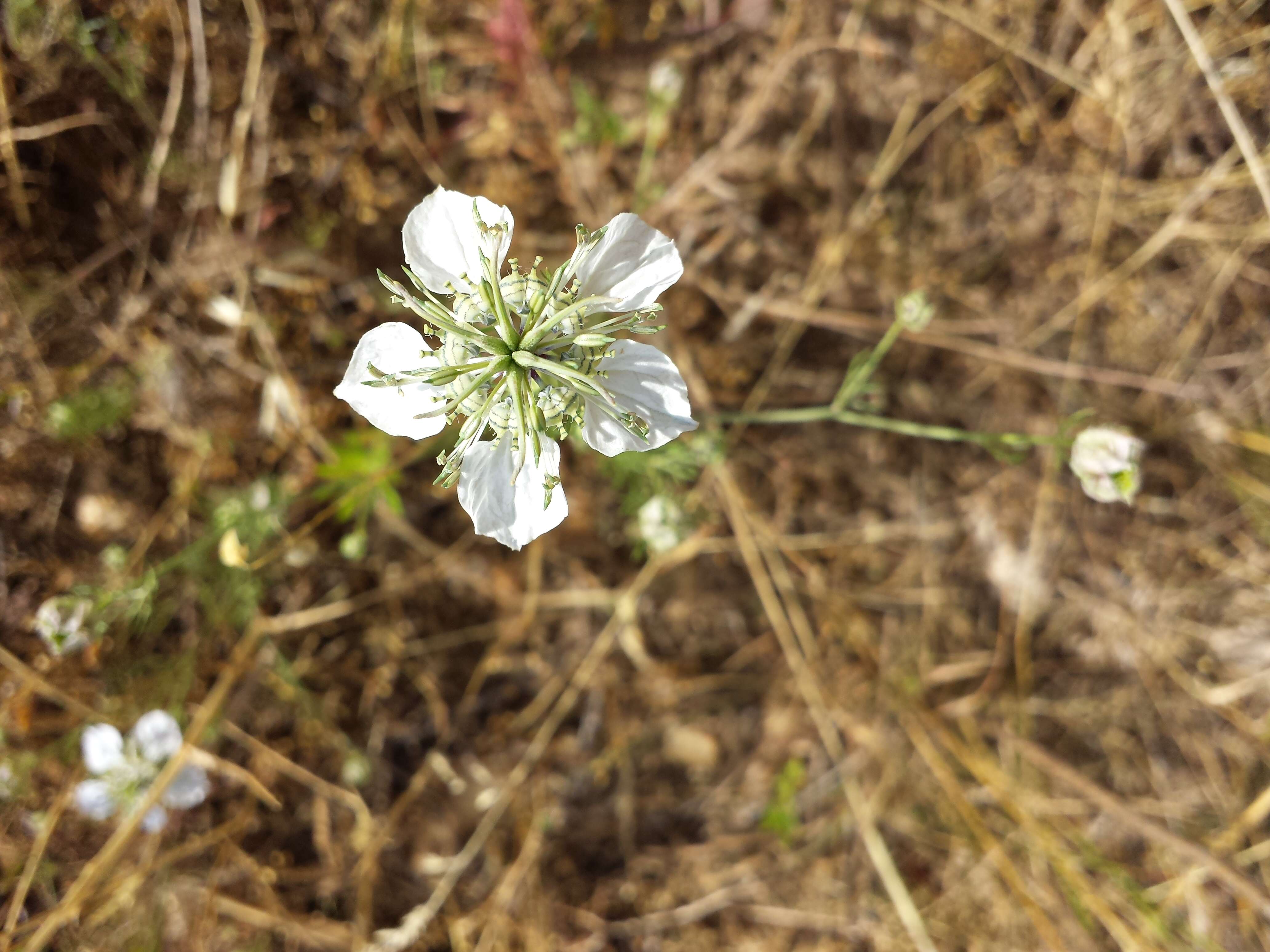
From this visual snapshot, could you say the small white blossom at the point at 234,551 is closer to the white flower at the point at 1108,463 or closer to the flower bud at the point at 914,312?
the flower bud at the point at 914,312

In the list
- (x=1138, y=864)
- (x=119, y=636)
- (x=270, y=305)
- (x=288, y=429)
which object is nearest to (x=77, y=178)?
(x=270, y=305)

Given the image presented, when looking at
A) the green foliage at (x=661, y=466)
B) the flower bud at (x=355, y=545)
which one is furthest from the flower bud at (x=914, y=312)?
the flower bud at (x=355, y=545)

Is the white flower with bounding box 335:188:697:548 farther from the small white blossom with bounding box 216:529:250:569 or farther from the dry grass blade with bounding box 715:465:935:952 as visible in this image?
the dry grass blade with bounding box 715:465:935:952

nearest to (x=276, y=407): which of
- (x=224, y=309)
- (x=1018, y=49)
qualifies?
(x=224, y=309)

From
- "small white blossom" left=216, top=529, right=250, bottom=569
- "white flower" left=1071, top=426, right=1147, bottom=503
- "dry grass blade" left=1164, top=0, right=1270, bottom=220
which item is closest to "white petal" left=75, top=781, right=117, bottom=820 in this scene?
"small white blossom" left=216, top=529, right=250, bottom=569

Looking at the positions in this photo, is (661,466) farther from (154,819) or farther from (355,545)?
A: (154,819)

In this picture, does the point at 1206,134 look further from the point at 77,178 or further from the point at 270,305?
the point at 77,178
